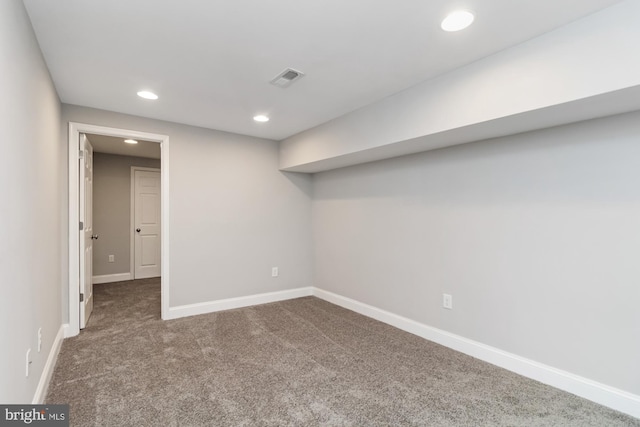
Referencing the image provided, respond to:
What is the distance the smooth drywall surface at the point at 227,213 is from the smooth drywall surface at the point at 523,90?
170cm

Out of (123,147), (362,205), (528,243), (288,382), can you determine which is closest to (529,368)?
(528,243)

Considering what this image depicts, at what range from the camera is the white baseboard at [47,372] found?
6.35ft

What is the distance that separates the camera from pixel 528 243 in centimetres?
243

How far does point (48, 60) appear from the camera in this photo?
2.27m

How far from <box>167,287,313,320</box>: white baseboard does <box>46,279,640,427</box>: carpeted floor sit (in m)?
0.32

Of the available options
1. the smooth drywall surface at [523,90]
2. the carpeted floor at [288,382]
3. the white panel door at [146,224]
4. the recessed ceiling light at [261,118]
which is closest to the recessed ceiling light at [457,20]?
the smooth drywall surface at [523,90]

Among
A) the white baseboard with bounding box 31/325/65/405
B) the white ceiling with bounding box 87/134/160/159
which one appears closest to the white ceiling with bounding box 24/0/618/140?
the white ceiling with bounding box 87/134/160/159

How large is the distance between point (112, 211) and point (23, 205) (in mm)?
4586

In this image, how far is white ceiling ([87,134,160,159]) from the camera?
470cm

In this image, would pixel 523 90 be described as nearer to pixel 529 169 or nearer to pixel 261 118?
pixel 529 169

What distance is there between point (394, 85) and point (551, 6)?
3.77 ft

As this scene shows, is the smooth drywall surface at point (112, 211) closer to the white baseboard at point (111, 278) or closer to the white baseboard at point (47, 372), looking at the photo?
the white baseboard at point (111, 278)

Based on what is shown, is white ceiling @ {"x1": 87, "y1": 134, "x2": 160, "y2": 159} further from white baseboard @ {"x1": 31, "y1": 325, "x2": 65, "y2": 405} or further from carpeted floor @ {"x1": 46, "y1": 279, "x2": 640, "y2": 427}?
white baseboard @ {"x1": 31, "y1": 325, "x2": 65, "y2": 405}

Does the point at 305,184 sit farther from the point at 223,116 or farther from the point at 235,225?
the point at 223,116
